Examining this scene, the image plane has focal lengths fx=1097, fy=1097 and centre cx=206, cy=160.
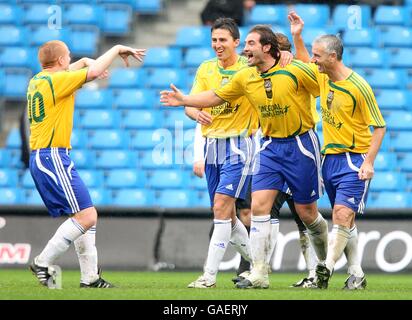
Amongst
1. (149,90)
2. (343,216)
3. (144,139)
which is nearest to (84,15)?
(149,90)

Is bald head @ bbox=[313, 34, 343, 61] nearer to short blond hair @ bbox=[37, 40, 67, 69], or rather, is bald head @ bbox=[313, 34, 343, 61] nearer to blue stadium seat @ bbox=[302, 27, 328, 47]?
short blond hair @ bbox=[37, 40, 67, 69]

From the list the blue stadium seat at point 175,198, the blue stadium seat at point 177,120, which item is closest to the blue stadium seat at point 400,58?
the blue stadium seat at point 177,120

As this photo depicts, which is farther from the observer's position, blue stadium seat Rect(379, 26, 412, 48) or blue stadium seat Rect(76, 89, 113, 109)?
blue stadium seat Rect(379, 26, 412, 48)

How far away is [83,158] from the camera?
55.9ft

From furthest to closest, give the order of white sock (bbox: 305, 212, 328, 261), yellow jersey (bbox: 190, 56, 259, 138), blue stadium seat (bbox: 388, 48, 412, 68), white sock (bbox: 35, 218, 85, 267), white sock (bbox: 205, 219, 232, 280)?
blue stadium seat (bbox: 388, 48, 412, 68) → yellow jersey (bbox: 190, 56, 259, 138) → white sock (bbox: 305, 212, 328, 261) → white sock (bbox: 205, 219, 232, 280) → white sock (bbox: 35, 218, 85, 267)

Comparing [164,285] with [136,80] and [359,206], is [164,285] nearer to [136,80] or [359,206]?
[359,206]

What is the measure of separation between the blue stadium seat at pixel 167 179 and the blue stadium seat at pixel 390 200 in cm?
284

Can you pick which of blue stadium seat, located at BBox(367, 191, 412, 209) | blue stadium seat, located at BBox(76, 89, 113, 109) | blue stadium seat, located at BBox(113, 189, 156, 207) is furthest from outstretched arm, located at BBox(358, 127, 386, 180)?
blue stadium seat, located at BBox(76, 89, 113, 109)

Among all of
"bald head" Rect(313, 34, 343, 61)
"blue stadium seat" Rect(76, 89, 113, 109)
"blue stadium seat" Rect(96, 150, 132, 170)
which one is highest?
"bald head" Rect(313, 34, 343, 61)

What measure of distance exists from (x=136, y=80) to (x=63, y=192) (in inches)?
328

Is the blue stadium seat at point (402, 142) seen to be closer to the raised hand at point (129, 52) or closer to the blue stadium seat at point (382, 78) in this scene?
the blue stadium seat at point (382, 78)

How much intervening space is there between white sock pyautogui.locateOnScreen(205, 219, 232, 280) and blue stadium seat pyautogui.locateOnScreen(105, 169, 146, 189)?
6.47 meters

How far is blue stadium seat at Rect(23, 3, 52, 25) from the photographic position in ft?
62.5
